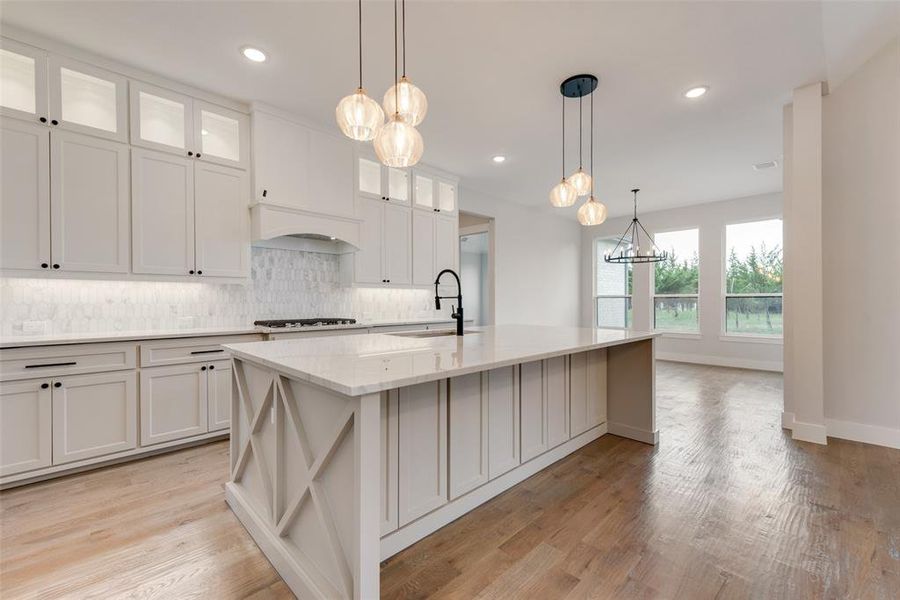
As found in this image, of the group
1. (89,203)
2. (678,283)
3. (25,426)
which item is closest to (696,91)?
(89,203)

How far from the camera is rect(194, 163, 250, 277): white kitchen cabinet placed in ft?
10.2

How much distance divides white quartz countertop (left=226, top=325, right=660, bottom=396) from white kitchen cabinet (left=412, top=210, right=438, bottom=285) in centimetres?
230

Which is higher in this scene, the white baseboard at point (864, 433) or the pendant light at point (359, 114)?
the pendant light at point (359, 114)

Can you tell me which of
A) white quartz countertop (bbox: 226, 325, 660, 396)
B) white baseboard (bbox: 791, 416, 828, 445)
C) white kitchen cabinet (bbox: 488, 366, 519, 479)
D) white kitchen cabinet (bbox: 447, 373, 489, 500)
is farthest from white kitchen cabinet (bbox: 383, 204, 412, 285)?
white baseboard (bbox: 791, 416, 828, 445)

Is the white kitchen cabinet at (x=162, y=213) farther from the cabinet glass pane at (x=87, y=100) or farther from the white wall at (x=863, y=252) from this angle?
the white wall at (x=863, y=252)

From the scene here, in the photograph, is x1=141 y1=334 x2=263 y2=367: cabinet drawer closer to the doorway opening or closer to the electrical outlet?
the electrical outlet

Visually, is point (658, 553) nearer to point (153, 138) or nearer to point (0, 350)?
point (0, 350)

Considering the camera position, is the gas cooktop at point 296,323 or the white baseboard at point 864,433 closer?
the white baseboard at point 864,433

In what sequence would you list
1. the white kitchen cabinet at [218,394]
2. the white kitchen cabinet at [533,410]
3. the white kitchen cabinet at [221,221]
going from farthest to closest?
the white kitchen cabinet at [221,221]
the white kitchen cabinet at [218,394]
the white kitchen cabinet at [533,410]

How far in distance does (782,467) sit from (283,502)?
3.13 metres

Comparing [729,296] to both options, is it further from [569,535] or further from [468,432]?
[468,432]

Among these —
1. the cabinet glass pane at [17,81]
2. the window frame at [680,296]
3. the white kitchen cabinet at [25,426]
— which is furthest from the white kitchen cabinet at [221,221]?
the window frame at [680,296]

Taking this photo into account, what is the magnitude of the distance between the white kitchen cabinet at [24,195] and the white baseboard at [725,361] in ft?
27.1

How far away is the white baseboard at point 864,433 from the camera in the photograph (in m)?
2.90
